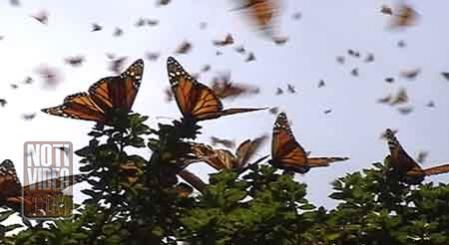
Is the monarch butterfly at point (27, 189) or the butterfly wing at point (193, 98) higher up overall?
the butterfly wing at point (193, 98)

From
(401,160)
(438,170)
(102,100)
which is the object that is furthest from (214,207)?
(438,170)

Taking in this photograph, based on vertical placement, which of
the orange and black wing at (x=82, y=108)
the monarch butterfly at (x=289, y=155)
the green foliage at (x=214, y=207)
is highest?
the orange and black wing at (x=82, y=108)

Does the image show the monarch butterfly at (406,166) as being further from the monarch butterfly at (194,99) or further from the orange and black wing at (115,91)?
the orange and black wing at (115,91)

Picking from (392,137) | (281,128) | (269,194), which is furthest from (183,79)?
(392,137)

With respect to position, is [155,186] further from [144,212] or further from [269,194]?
[269,194]

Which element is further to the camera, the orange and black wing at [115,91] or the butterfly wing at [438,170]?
the butterfly wing at [438,170]

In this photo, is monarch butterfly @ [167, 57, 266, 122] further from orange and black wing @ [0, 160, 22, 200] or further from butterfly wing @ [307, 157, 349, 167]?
orange and black wing @ [0, 160, 22, 200]

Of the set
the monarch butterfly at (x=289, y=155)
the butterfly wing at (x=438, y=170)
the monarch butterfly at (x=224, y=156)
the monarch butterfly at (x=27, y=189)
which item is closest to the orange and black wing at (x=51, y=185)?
the monarch butterfly at (x=27, y=189)

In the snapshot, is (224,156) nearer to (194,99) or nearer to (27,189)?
(194,99)
